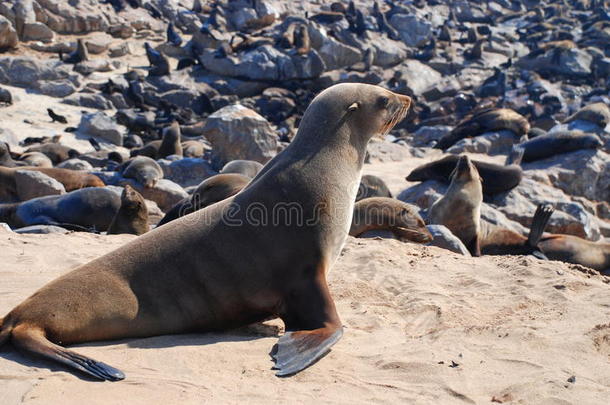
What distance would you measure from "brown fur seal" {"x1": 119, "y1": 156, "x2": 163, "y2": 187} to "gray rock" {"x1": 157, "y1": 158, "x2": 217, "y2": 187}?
1.19 meters

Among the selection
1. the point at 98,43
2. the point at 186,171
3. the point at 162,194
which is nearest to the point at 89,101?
the point at 98,43

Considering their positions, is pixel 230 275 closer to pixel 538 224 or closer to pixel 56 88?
pixel 538 224

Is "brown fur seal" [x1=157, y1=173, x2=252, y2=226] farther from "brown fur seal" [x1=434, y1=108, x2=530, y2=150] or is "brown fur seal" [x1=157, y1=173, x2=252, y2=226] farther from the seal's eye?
"brown fur seal" [x1=434, y1=108, x2=530, y2=150]

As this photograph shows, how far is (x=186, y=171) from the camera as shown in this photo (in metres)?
13.0

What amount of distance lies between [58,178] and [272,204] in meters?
7.34

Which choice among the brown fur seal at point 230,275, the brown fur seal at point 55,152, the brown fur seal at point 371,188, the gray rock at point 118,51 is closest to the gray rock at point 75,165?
the brown fur seal at point 55,152

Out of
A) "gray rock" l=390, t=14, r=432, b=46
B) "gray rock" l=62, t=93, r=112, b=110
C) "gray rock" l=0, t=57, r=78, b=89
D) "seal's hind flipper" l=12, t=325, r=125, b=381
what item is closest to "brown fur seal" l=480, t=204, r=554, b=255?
"seal's hind flipper" l=12, t=325, r=125, b=381

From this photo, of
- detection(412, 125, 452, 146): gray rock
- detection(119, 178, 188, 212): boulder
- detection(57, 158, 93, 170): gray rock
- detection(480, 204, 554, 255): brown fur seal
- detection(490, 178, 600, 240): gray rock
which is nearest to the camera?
detection(480, 204, 554, 255): brown fur seal

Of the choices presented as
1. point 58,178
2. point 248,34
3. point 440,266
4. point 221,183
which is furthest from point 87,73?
point 440,266

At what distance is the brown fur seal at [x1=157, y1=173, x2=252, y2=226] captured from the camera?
26.5ft

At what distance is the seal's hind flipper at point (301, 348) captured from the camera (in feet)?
10.5

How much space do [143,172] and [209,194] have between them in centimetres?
309

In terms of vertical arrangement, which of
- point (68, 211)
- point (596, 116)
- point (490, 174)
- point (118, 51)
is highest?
point (68, 211)

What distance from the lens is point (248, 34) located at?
3053 cm
